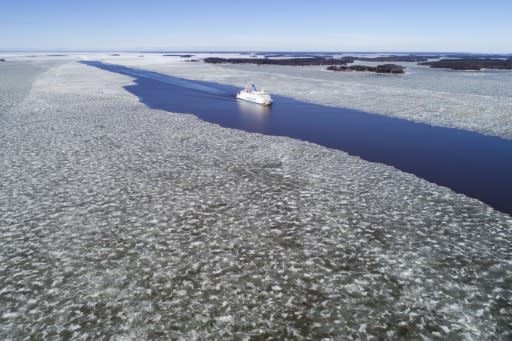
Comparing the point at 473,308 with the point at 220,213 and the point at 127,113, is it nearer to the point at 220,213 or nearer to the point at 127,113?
the point at 220,213

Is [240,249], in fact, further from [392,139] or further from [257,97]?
[257,97]

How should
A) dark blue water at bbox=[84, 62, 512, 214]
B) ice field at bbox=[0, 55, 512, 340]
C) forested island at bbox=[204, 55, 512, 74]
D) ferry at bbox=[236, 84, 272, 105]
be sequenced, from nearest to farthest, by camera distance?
1. ice field at bbox=[0, 55, 512, 340]
2. dark blue water at bbox=[84, 62, 512, 214]
3. ferry at bbox=[236, 84, 272, 105]
4. forested island at bbox=[204, 55, 512, 74]

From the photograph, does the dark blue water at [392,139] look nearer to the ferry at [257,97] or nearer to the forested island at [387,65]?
the ferry at [257,97]

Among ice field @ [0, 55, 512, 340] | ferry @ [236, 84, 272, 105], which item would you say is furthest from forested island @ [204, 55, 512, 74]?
ice field @ [0, 55, 512, 340]

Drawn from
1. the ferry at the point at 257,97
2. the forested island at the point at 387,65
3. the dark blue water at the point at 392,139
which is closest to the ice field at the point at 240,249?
the dark blue water at the point at 392,139

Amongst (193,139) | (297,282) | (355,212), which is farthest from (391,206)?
(193,139)

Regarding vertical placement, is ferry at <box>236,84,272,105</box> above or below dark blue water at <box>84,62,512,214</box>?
above

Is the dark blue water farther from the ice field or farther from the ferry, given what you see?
the ice field
